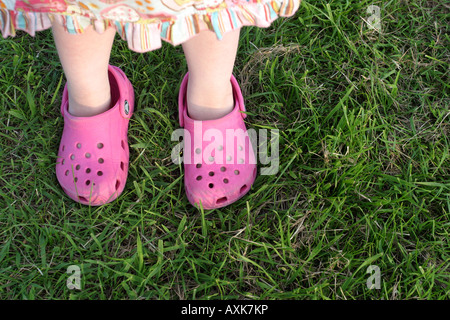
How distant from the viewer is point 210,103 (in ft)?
4.31

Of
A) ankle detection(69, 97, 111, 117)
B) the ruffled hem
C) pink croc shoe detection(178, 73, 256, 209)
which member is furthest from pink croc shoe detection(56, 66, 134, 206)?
the ruffled hem

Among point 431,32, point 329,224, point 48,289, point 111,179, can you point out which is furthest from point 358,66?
point 48,289

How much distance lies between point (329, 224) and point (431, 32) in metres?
0.94

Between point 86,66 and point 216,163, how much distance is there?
0.46 m

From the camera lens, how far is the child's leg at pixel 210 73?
1.07 m

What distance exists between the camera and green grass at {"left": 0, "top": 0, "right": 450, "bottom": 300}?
125cm

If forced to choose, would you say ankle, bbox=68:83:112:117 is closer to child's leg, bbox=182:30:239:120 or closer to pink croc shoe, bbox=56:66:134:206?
pink croc shoe, bbox=56:66:134:206

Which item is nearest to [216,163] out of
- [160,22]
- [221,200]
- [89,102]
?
[221,200]

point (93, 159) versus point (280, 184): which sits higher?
point (93, 159)

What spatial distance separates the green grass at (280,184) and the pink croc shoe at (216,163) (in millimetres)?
46

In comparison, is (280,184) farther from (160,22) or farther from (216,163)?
(160,22)

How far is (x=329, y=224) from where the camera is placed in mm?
1317

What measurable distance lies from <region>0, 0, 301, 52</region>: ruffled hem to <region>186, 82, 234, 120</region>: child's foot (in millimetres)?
386
